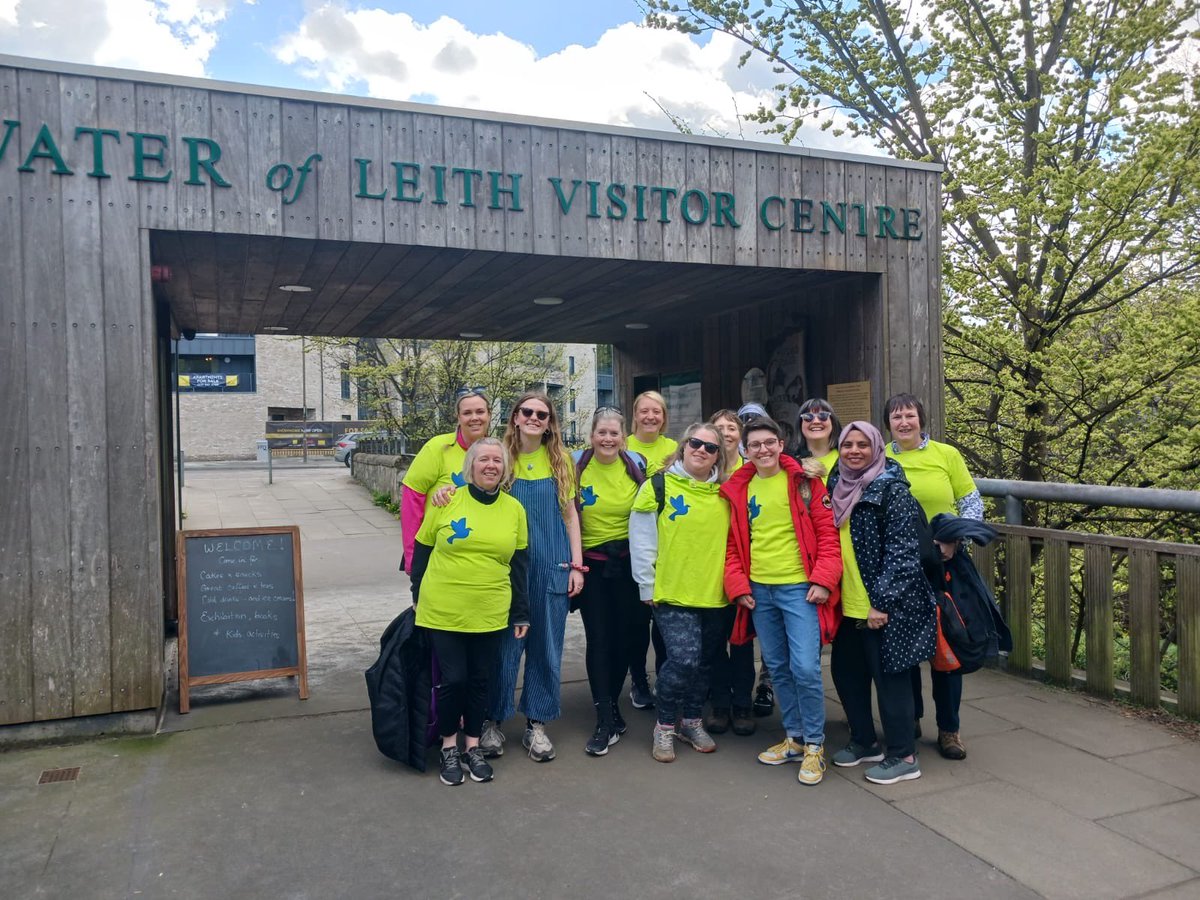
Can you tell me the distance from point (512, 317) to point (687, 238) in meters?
2.87

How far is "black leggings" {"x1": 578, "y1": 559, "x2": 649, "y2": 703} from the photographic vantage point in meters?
4.60

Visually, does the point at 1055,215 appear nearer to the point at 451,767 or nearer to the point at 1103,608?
the point at 1103,608

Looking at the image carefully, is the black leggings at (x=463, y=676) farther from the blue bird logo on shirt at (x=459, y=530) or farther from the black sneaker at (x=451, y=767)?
the blue bird logo on shirt at (x=459, y=530)

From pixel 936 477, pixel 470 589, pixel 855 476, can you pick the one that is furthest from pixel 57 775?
pixel 936 477

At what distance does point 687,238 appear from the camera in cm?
602

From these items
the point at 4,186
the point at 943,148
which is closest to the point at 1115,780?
the point at 4,186

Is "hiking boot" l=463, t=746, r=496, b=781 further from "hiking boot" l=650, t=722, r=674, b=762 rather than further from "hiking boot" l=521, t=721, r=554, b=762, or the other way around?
"hiking boot" l=650, t=722, r=674, b=762

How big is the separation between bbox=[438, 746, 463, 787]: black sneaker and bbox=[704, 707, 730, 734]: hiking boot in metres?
1.30

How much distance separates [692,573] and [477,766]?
1282 millimetres

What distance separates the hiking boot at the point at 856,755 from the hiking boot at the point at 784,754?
0.55 ft

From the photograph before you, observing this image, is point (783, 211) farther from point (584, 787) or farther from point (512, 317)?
point (584, 787)

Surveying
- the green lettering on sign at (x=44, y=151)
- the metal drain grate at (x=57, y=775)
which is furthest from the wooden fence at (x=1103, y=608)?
the green lettering on sign at (x=44, y=151)

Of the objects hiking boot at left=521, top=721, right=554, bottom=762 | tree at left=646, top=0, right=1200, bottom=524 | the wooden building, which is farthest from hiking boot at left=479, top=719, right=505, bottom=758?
tree at left=646, top=0, right=1200, bottom=524

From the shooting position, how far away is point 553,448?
4.58 m
